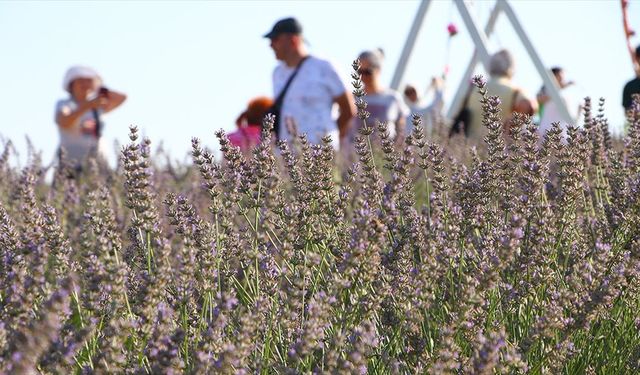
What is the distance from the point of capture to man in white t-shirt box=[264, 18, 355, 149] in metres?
6.74

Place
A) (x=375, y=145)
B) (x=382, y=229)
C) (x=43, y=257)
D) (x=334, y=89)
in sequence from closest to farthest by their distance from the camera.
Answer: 1. (x=43, y=257)
2. (x=382, y=229)
3. (x=375, y=145)
4. (x=334, y=89)

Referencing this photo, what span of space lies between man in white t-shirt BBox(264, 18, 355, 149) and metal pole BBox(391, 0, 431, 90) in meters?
5.79

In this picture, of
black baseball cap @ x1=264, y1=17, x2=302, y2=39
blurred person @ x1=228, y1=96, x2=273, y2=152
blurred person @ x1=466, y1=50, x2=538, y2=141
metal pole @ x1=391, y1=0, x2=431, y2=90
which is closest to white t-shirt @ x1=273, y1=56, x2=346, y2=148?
black baseball cap @ x1=264, y1=17, x2=302, y2=39

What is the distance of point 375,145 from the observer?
20.5 feet

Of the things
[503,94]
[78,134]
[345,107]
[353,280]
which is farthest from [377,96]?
[353,280]

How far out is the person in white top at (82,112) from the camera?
7828 millimetres

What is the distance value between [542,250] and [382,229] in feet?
1.85

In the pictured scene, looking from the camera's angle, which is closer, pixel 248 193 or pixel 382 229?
pixel 382 229

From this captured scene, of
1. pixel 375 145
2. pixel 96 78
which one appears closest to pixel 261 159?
pixel 375 145

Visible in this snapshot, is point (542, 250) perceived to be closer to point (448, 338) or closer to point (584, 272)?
point (584, 272)

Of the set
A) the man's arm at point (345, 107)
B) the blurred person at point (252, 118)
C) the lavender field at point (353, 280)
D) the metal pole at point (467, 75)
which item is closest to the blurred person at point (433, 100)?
the metal pole at point (467, 75)

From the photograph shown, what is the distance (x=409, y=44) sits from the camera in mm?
12828

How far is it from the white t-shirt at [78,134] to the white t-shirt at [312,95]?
178 cm

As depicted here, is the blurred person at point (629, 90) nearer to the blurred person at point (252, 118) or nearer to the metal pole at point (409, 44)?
the blurred person at point (252, 118)
